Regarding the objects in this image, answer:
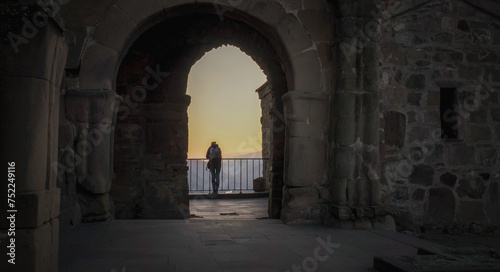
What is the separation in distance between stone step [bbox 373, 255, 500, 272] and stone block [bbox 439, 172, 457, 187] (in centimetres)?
313

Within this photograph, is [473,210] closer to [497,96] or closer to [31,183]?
[497,96]

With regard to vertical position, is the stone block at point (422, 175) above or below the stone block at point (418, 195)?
above

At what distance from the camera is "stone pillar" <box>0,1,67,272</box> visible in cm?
219

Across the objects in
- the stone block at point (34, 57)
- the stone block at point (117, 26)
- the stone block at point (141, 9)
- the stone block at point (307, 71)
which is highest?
the stone block at point (141, 9)

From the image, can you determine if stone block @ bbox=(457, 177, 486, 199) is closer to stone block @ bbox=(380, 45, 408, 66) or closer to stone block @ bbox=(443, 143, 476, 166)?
stone block @ bbox=(443, 143, 476, 166)

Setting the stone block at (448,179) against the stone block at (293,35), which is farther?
the stone block at (448,179)

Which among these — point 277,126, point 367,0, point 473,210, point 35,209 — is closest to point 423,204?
point 473,210

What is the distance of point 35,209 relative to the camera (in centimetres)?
223

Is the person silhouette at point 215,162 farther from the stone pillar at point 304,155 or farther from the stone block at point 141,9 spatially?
the stone block at point 141,9

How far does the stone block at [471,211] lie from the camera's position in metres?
6.13

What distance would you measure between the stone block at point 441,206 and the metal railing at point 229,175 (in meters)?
6.12

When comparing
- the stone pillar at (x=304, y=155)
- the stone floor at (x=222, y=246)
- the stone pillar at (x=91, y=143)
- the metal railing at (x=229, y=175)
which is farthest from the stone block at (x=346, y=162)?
the metal railing at (x=229, y=175)

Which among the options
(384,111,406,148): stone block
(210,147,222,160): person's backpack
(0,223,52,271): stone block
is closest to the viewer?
(0,223,52,271): stone block

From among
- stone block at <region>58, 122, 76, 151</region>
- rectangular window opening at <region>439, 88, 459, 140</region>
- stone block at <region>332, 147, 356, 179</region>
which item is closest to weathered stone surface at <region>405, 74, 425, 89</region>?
rectangular window opening at <region>439, 88, 459, 140</region>
